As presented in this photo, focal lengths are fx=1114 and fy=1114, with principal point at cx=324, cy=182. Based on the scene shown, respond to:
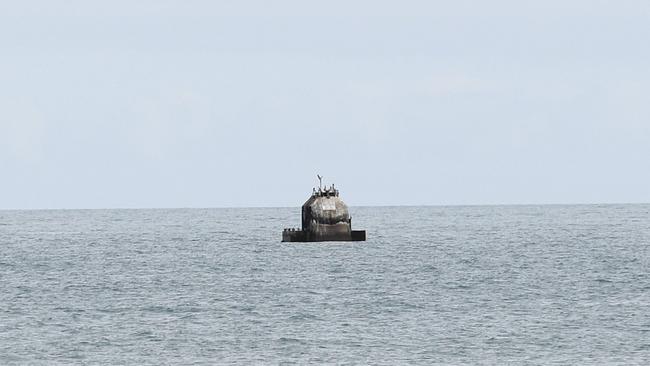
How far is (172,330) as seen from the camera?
49.1 m

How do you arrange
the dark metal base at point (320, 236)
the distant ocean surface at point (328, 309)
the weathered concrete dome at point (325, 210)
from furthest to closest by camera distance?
the dark metal base at point (320, 236) → the weathered concrete dome at point (325, 210) → the distant ocean surface at point (328, 309)

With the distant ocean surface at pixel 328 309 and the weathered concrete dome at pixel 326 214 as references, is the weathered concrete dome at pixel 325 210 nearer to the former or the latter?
the weathered concrete dome at pixel 326 214

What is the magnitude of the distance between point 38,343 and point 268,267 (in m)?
45.4

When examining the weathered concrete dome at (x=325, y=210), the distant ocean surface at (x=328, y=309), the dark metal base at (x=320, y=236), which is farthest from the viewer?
the dark metal base at (x=320, y=236)

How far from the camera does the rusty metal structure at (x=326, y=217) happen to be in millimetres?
102125

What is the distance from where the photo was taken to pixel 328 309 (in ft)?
189

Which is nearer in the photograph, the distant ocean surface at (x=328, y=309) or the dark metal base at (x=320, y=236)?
the distant ocean surface at (x=328, y=309)

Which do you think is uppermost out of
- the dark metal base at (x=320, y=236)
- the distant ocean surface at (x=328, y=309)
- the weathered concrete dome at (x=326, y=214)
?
the weathered concrete dome at (x=326, y=214)

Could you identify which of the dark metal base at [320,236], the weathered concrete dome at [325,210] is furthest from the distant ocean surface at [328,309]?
the weathered concrete dome at [325,210]

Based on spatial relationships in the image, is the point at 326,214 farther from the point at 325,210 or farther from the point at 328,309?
the point at 328,309

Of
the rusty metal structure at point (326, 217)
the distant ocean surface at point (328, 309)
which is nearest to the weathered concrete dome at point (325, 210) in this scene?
the rusty metal structure at point (326, 217)

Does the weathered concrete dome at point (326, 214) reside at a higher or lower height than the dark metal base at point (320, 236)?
higher

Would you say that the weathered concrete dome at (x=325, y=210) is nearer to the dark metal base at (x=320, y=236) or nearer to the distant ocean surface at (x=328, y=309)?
the dark metal base at (x=320, y=236)

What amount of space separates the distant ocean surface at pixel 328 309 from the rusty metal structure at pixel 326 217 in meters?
2.10
